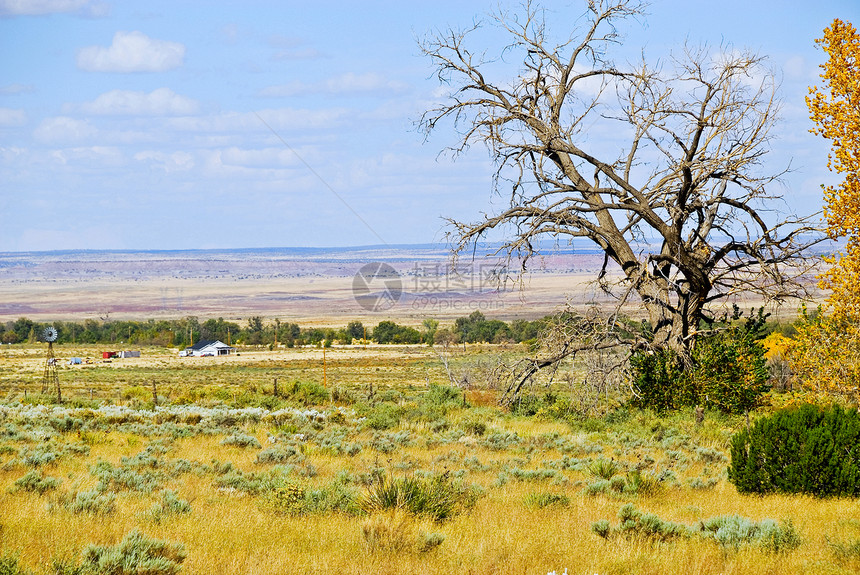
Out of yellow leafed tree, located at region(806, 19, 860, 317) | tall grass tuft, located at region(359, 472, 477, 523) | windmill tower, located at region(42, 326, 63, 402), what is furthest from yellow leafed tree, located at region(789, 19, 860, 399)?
windmill tower, located at region(42, 326, 63, 402)

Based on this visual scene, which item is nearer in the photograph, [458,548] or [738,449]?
[458,548]

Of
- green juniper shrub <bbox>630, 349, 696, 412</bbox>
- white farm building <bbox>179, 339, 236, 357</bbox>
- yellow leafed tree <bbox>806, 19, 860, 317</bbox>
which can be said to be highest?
yellow leafed tree <bbox>806, 19, 860, 317</bbox>

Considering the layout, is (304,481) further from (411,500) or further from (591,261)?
(591,261)

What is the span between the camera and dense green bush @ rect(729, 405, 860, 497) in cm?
882

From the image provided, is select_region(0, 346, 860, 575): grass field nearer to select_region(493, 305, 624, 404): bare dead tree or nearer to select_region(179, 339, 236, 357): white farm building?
select_region(493, 305, 624, 404): bare dead tree

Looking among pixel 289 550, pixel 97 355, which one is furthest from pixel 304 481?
pixel 97 355

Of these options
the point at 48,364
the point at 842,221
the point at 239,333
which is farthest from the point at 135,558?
the point at 239,333

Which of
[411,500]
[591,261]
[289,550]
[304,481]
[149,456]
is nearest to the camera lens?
[289,550]

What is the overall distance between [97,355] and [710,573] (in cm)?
9709

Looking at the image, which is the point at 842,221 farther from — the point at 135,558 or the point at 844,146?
the point at 135,558

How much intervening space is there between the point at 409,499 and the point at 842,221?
30.7ft

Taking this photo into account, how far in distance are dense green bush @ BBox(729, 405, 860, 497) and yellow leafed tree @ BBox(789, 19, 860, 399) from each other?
13.3 feet

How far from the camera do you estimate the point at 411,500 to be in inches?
306

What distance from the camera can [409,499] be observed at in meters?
7.78
